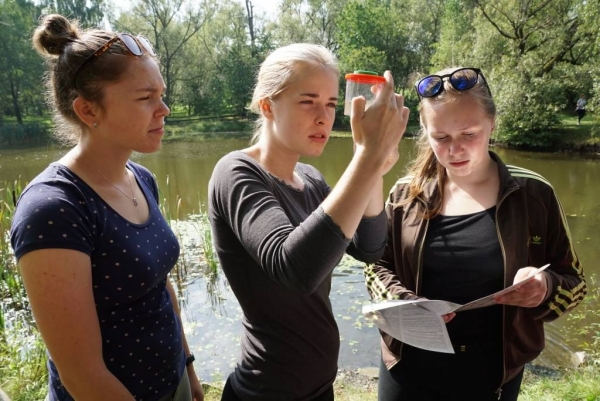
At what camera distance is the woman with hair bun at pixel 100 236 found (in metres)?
1.01

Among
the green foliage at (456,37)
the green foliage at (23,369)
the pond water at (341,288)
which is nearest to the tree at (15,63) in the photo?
the pond water at (341,288)

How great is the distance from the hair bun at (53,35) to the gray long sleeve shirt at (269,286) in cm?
61

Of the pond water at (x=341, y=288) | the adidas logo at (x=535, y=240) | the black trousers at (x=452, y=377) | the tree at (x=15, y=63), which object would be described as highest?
the tree at (x=15, y=63)

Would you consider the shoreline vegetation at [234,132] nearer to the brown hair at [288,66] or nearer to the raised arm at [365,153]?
the brown hair at [288,66]

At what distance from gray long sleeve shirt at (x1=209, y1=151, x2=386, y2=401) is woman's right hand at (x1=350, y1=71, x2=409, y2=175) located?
269mm

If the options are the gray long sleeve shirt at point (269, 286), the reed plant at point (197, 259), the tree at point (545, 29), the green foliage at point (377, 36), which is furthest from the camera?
the green foliage at point (377, 36)

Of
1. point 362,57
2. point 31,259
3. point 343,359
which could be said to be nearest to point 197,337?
point 343,359

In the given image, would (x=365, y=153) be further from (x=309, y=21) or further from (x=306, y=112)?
(x=309, y=21)

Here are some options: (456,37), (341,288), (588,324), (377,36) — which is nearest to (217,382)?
(341,288)

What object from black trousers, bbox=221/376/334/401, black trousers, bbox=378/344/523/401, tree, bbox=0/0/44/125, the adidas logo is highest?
tree, bbox=0/0/44/125

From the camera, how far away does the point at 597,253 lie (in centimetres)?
661

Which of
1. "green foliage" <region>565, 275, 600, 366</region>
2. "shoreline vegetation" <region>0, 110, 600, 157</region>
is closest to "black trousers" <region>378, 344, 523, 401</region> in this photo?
"green foliage" <region>565, 275, 600, 366</region>

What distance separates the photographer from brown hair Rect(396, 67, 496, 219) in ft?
5.40

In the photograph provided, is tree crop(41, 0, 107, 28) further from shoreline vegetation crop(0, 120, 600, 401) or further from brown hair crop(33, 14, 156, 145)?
brown hair crop(33, 14, 156, 145)
